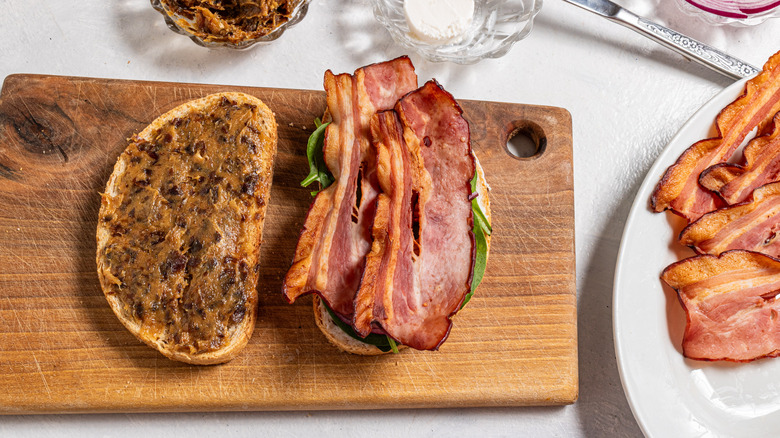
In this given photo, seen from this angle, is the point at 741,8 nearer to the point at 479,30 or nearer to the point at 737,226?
the point at 737,226

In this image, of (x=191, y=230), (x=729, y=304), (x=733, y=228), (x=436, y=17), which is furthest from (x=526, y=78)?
(x=191, y=230)

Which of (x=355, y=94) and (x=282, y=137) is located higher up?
(x=355, y=94)

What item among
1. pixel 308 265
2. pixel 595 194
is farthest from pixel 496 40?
pixel 308 265

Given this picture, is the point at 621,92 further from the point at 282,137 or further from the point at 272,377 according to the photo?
the point at 272,377

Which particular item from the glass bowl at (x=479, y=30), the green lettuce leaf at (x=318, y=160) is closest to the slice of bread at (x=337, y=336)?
the green lettuce leaf at (x=318, y=160)

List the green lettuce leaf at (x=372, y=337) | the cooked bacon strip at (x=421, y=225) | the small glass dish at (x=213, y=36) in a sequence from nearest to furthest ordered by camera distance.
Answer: the cooked bacon strip at (x=421, y=225) < the green lettuce leaf at (x=372, y=337) < the small glass dish at (x=213, y=36)

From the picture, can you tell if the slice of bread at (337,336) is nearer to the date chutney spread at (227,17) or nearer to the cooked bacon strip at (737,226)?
the cooked bacon strip at (737,226)
